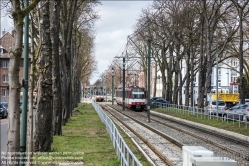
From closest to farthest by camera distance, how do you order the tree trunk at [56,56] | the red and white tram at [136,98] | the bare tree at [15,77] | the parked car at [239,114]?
the bare tree at [15,77] < the tree trunk at [56,56] < the parked car at [239,114] < the red and white tram at [136,98]

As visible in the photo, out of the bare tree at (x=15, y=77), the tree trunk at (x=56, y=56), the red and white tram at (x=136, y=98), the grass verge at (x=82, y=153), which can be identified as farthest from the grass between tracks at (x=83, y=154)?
the red and white tram at (x=136, y=98)

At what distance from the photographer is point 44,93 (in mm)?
12844

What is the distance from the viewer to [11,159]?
752 centimetres

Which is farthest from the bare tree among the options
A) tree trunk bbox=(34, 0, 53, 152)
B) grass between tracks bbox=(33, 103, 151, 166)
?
tree trunk bbox=(34, 0, 53, 152)

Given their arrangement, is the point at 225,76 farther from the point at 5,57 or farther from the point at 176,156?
the point at 176,156

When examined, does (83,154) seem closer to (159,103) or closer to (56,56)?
(56,56)

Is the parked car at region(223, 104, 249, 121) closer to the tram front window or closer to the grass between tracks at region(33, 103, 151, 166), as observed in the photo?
the grass between tracks at region(33, 103, 151, 166)

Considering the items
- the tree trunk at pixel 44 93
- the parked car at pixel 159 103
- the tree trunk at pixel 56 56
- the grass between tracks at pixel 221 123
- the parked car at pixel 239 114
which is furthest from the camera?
the parked car at pixel 159 103

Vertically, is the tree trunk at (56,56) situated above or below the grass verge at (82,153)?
above

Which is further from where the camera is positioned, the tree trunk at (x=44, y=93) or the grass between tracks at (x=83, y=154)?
the tree trunk at (x=44, y=93)

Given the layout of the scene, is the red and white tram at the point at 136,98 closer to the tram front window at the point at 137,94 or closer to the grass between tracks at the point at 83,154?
the tram front window at the point at 137,94

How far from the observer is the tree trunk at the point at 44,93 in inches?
497

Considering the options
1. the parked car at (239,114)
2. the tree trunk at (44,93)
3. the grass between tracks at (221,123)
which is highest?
the tree trunk at (44,93)

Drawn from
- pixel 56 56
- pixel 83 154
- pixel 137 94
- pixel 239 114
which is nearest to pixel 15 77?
pixel 83 154
